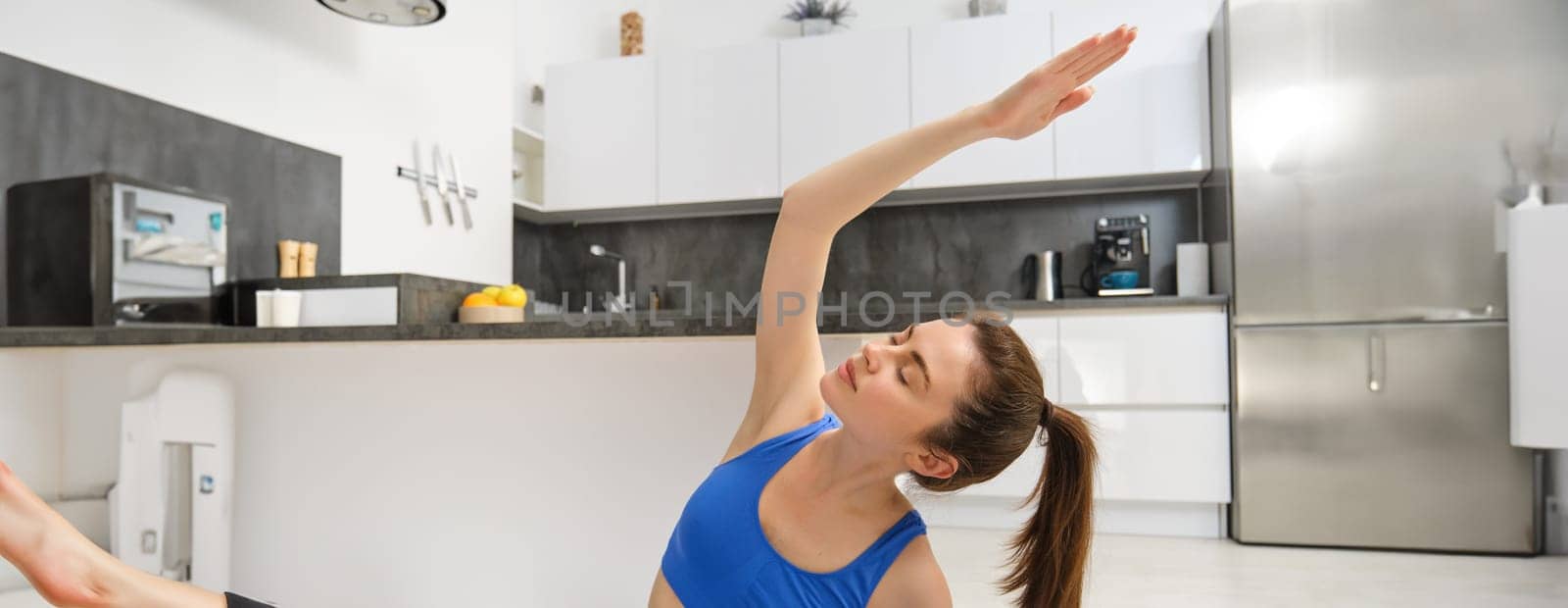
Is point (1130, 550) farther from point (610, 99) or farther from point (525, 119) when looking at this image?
point (525, 119)

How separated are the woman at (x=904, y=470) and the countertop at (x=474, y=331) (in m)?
0.25

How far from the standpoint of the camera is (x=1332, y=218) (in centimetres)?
317

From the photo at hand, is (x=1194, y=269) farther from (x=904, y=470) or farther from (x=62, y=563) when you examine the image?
(x=62, y=563)

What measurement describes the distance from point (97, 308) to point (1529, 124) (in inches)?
171

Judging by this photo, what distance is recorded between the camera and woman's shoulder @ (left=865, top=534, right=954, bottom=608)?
102 centimetres

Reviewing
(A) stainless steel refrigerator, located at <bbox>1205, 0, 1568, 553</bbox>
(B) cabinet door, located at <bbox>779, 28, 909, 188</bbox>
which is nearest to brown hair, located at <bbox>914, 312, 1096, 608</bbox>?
(A) stainless steel refrigerator, located at <bbox>1205, 0, 1568, 553</bbox>

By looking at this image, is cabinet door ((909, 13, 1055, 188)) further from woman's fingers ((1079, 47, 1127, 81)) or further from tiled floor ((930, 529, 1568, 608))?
woman's fingers ((1079, 47, 1127, 81))

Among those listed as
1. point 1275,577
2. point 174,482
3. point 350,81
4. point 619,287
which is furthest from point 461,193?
point 1275,577

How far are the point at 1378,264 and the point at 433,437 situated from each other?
124 inches

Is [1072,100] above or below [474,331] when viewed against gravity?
above

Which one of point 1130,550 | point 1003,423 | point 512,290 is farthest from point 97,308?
point 1130,550

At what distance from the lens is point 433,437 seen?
1.60 metres

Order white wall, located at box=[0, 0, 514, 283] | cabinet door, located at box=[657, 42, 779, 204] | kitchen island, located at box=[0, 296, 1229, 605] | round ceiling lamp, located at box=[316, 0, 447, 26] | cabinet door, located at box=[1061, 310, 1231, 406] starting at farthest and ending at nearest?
cabinet door, located at box=[657, 42, 779, 204]
cabinet door, located at box=[1061, 310, 1231, 406]
round ceiling lamp, located at box=[316, 0, 447, 26]
white wall, located at box=[0, 0, 514, 283]
kitchen island, located at box=[0, 296, 1229, 605]

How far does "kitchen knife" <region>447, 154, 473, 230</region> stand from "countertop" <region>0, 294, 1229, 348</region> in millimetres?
2200
